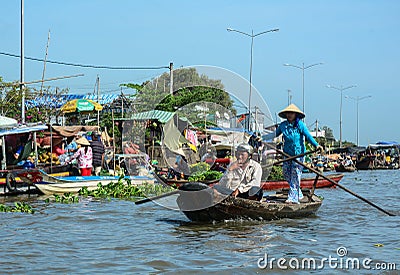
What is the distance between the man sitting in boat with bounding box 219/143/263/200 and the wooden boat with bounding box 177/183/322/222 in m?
0.25

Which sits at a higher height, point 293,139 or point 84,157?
point 293,139

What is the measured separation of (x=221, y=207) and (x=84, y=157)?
26.9ft

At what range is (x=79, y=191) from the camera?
627 inches

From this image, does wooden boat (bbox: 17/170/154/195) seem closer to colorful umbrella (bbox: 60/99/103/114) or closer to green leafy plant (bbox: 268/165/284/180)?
green leafy plant (bbox: 268/165/284/180)

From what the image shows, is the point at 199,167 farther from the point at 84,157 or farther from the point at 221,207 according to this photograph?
the point at 84,157

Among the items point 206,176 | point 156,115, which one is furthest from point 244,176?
point 206,176

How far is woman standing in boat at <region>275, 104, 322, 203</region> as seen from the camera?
35.4 feet

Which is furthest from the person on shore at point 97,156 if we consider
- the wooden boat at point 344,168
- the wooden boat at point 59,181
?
the wooden boat at point 344,168

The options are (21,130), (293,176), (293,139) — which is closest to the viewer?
(293,139)

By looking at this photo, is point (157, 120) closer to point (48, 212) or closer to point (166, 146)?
point (166, 146)

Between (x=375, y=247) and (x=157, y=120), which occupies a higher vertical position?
(x=157, y=120)

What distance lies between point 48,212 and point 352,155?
43786 mm

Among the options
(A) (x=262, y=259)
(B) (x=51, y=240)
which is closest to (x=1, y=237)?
(B) (x=51, y=240)

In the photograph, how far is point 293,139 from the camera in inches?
431
